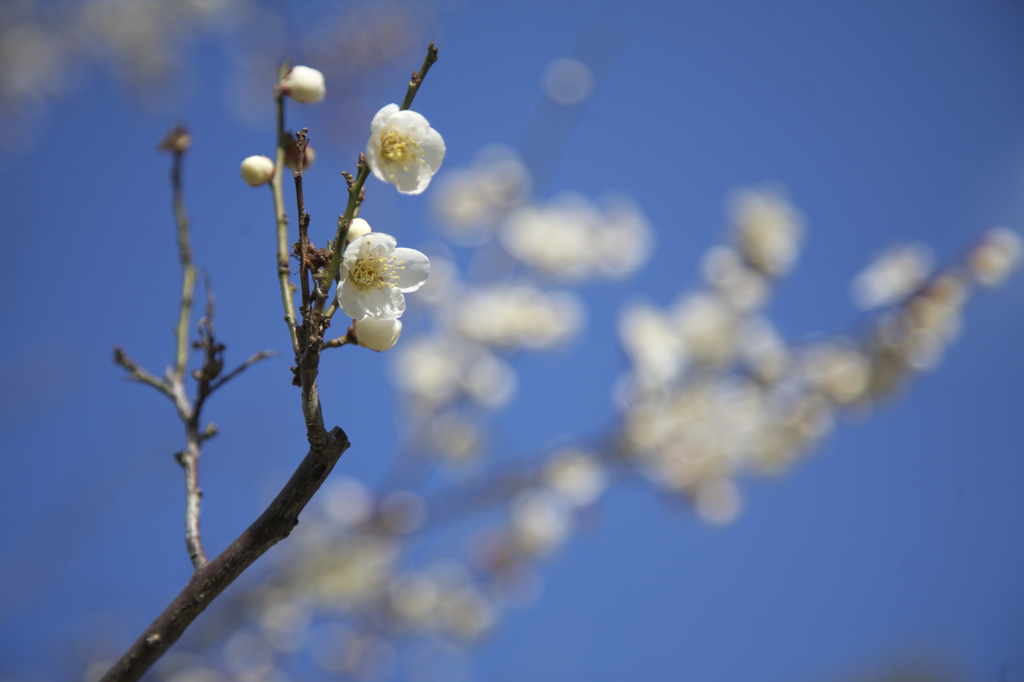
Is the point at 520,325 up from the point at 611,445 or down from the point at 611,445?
up

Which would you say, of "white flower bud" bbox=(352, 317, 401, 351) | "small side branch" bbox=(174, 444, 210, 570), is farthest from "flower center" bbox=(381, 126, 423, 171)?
"small side branch" bbox=(174, 444, 210, 570)

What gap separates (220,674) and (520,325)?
3130mm

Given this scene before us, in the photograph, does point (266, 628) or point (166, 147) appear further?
point (266, 628)

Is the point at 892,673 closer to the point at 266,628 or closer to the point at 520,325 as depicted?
the point at 520,325

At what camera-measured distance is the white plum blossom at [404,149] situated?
0.69 metres

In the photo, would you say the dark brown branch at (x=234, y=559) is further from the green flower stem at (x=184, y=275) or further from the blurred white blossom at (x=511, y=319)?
the blurred white blossom at (x=511, y=319)

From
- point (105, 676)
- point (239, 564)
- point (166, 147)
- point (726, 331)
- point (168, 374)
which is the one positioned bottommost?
point (105, 676)

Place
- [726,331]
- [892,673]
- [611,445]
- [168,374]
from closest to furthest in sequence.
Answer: [168,374]
[611,445]
[726,331]
[892,673]

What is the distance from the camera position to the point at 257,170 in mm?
749

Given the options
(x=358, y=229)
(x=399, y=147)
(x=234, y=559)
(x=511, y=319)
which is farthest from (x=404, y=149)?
(x=511, y=319)

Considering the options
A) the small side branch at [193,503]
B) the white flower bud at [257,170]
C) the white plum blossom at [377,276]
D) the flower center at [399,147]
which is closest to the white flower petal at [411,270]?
the white plum blossom at [377,276]

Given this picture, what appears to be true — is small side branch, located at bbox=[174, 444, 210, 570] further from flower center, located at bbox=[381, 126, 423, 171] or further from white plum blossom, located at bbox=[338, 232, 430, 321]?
flower center, located at bbox=[381, 126, 423, 171]

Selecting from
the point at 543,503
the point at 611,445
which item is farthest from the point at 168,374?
the point at 543,503

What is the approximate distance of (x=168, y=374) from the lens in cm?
87
